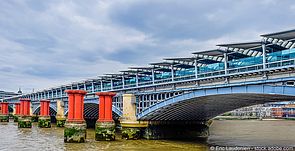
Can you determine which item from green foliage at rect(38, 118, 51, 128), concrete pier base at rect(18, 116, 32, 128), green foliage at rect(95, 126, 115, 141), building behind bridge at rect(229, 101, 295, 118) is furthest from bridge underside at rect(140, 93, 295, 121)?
building behind bridge at rect(229, 101, 295, 118)

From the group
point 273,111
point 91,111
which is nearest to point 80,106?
point 91,111

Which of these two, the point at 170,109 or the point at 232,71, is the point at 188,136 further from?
the point at 232,71

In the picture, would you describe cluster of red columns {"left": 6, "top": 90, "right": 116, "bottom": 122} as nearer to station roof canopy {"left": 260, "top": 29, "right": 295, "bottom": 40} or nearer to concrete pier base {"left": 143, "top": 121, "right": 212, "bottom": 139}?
concrete pier base {"left": 143, "top": 121, "right": 212, "bottom": 139}

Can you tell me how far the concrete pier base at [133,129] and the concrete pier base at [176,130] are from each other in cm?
64

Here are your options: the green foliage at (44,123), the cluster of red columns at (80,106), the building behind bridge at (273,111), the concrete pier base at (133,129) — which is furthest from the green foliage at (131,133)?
the building behind bridge at (273,111)

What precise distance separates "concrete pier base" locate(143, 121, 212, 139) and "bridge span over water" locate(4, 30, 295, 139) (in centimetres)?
60

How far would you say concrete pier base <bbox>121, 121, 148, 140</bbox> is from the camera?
41312 millimetres

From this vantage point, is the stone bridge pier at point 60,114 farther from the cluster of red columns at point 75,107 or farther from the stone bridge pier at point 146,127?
the cluster of red columns at point 75,107

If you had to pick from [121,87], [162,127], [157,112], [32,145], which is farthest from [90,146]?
[121,87]

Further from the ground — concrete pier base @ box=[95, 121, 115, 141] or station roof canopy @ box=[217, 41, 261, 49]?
station roof canopy @ box=[217, 41, 261, 49]

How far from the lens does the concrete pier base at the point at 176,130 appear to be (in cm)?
4294

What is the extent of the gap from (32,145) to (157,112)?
14347mm

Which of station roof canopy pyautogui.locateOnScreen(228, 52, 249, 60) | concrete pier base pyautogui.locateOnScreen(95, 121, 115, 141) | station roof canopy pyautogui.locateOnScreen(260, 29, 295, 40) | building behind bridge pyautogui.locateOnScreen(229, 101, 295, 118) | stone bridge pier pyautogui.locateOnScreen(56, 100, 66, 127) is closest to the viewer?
station roof canopy pyautogui.locateOnScreen(260, 29, 295, 40)

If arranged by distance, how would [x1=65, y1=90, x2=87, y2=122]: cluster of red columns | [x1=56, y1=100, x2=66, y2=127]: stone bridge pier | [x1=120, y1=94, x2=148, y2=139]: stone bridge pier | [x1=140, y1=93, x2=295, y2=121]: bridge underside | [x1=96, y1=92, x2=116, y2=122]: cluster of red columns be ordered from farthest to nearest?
1. [x1=56, y1=100, x2=66, y2=127]: stone bridge pier
2. [x1=120, y1=94, x2=148, y2=139]: stone bridge pier
3. [x1=96, y1=92, x2=116, y2=122]: cluster of red columns
4. [x1=65, y1=90, x2=87, y2=122]: cluster of red columns
5. [x1=140, y1=93, x2=295, y2=121]: bridge underside
